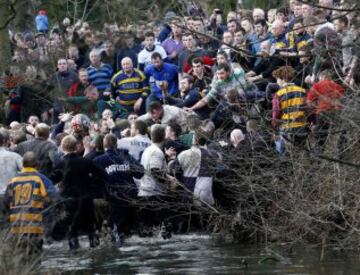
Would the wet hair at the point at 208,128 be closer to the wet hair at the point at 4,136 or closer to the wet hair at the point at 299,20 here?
the wet hair at the point at 299,20

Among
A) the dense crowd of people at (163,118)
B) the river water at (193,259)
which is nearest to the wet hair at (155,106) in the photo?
the dense crowd of people at (163,118)

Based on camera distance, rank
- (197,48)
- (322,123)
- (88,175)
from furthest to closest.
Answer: (197,48), (88,175), (322,123)

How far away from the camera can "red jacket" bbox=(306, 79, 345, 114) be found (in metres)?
16.3

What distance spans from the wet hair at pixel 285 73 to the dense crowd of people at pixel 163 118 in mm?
50

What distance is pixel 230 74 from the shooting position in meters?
21.3

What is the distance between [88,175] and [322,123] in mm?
3978

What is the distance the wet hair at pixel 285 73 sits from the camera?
65.2ft

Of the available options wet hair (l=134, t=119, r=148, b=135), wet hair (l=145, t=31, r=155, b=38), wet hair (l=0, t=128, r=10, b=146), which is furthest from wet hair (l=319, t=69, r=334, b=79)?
wet hair (l=145, t=31, r=155, b=38)

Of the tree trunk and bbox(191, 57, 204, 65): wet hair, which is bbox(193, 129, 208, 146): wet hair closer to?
bbox(191, 57, 204, 65): wet hair

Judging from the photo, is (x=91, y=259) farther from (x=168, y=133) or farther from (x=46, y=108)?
(x=46, y=108)

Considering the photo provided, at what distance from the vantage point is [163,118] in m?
22.8

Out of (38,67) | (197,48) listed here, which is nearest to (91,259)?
(38,67)

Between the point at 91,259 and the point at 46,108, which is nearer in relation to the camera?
the point at 91,259

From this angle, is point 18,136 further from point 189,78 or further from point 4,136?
point 189,78
